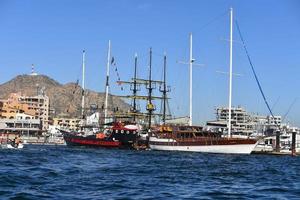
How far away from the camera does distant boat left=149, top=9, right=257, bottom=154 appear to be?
93.1 m

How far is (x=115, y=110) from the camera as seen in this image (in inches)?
5674

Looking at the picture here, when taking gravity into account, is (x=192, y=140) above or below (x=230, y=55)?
below

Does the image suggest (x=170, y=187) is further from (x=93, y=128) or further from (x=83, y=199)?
(x=93, y=128)

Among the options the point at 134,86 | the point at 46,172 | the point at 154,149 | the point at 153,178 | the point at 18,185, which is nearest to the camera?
the point at 18,185

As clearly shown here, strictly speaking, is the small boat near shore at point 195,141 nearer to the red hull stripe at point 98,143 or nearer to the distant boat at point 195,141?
the distant boat at point 195,141

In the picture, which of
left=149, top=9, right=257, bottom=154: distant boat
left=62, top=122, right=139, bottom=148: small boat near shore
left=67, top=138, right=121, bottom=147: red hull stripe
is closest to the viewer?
left=149, top=9, right=257, bottom=154: distant boat

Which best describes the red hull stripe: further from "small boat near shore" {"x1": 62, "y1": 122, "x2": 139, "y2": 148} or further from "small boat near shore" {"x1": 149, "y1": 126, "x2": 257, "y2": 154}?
"small boat near shore" {"x1": 149, "y1": 126, "x2": 257, "y2": 154}

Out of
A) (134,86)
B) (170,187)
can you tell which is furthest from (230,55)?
(170,187)

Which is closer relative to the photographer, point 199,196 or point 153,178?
point 199,196

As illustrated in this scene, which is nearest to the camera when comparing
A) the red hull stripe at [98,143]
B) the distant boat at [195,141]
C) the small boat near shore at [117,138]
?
the distant boat at [195,141]

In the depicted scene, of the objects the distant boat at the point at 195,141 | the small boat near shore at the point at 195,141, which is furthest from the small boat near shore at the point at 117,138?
the small boat near shore at the point at 195,141

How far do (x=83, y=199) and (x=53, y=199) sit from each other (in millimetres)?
1287

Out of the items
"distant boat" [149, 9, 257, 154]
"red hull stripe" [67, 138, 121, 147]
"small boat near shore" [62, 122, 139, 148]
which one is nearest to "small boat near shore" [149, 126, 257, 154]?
"distant boat" [149, 9, 257, 154]

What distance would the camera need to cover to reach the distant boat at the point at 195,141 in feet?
306
